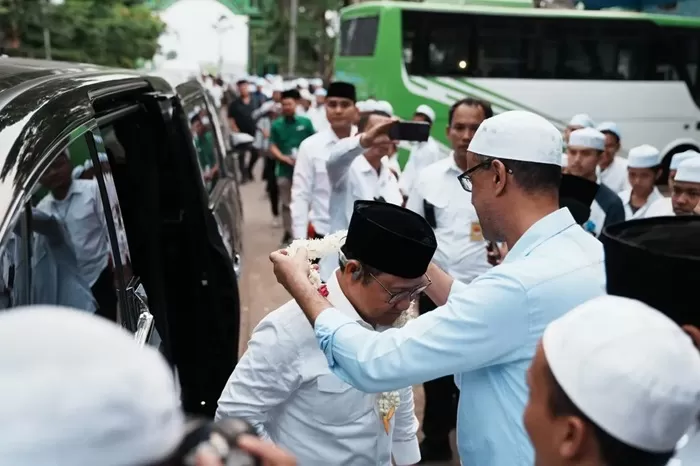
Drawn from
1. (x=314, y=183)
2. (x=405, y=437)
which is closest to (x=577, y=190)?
(x=314, y=183)

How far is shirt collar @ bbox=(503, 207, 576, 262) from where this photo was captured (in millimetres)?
2189

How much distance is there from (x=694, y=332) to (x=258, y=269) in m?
7.39

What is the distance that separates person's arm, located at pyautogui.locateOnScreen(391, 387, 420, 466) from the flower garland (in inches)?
8.5

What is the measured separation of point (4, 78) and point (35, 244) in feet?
1.69

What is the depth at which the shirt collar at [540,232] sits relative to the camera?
219 cm

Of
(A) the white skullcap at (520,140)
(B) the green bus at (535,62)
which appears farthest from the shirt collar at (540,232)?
(B) the green bus at (535,62)

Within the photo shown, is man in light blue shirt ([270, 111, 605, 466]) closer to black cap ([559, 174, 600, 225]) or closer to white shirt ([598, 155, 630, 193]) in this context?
black cap ([559, 174, 600, 225])

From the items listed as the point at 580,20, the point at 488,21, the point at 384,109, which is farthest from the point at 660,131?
the point at 384,109

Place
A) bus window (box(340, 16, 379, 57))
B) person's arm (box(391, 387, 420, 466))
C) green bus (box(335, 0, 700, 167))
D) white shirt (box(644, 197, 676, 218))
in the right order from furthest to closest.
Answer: bus window (box(340, 16, 379, 57))
green bus (box(335, 0, 700, 167))
white shirt (box(644, 197, 676, 218))
person's arm (box(391, 387, 420, 466))

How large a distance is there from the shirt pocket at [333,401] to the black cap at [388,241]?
1.15 feet

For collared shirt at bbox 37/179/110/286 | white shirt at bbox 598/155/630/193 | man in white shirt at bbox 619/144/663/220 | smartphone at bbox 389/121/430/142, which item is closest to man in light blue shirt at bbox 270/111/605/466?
collared shirt at bbox 37/179/110/286

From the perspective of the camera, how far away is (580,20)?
45.5ft

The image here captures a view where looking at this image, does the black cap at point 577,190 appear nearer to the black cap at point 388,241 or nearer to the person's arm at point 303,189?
the person's arm at point 303,189

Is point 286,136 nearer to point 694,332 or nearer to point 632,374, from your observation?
point 694,332
